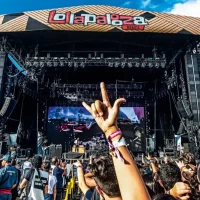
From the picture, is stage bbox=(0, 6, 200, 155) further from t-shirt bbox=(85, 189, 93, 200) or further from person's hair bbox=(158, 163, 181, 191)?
t-shirt bbox=(85, 189, 93, 200)

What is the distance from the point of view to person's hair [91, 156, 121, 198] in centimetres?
153

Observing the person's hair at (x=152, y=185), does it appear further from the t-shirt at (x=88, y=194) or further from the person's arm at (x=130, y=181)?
the person's arm at (x=130, y=181)

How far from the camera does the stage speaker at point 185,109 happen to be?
1455 cm

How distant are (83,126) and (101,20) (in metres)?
8.10

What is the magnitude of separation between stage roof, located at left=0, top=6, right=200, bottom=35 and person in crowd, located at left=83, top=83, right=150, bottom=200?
1479 centimetres

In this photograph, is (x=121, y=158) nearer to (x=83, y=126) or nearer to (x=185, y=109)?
(x=185, y=109)

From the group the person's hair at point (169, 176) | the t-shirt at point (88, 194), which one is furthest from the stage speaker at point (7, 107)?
the person's hair at point (169, 176)

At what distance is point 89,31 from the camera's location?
1559 centimetres

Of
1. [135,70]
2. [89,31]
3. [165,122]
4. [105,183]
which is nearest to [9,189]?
[105,183]

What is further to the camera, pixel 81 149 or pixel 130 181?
pixel 81 149

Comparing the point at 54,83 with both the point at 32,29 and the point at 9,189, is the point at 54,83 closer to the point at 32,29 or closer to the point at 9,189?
the point at 32,29

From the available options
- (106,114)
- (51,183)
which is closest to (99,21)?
(51,183)

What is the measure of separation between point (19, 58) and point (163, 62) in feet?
29.6

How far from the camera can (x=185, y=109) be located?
14703mm
